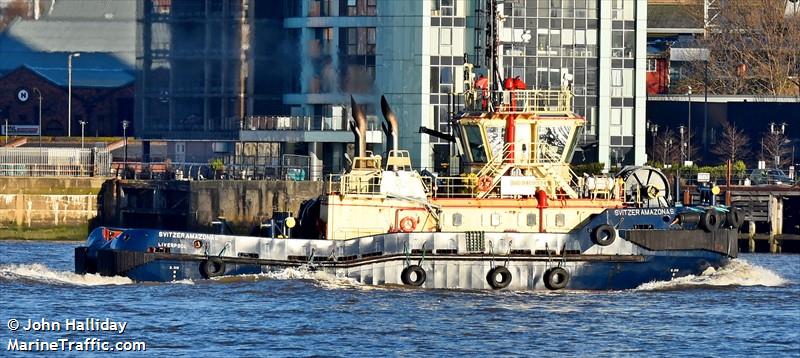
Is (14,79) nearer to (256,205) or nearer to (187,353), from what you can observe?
(256,205)

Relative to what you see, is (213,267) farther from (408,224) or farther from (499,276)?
(499,276)

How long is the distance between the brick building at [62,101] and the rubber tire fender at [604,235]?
7546 centimetres

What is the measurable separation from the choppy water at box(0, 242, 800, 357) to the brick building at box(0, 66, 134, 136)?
68254 millimetres

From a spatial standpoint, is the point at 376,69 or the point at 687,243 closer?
the point at 687,243

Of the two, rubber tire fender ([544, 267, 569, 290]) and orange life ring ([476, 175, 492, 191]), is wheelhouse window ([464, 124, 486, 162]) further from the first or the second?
rubber tire fender ([544, 267, 569, 290])

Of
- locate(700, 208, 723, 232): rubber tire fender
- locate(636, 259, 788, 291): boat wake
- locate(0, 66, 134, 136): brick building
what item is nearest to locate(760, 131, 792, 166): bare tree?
locate(0, 66, 134, 136): brick building

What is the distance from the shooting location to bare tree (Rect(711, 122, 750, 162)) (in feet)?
357

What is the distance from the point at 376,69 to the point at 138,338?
5095 cm

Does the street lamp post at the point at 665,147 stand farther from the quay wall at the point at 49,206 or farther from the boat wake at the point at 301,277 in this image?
the boat wake at the point at 301,277

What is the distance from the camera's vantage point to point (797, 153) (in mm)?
112125

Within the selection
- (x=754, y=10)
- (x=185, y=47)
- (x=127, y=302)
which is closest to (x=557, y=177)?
(x=127, y=302)

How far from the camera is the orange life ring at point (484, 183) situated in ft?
198

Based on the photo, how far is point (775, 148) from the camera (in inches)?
4274

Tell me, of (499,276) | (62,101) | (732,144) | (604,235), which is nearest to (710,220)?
(604,235)
